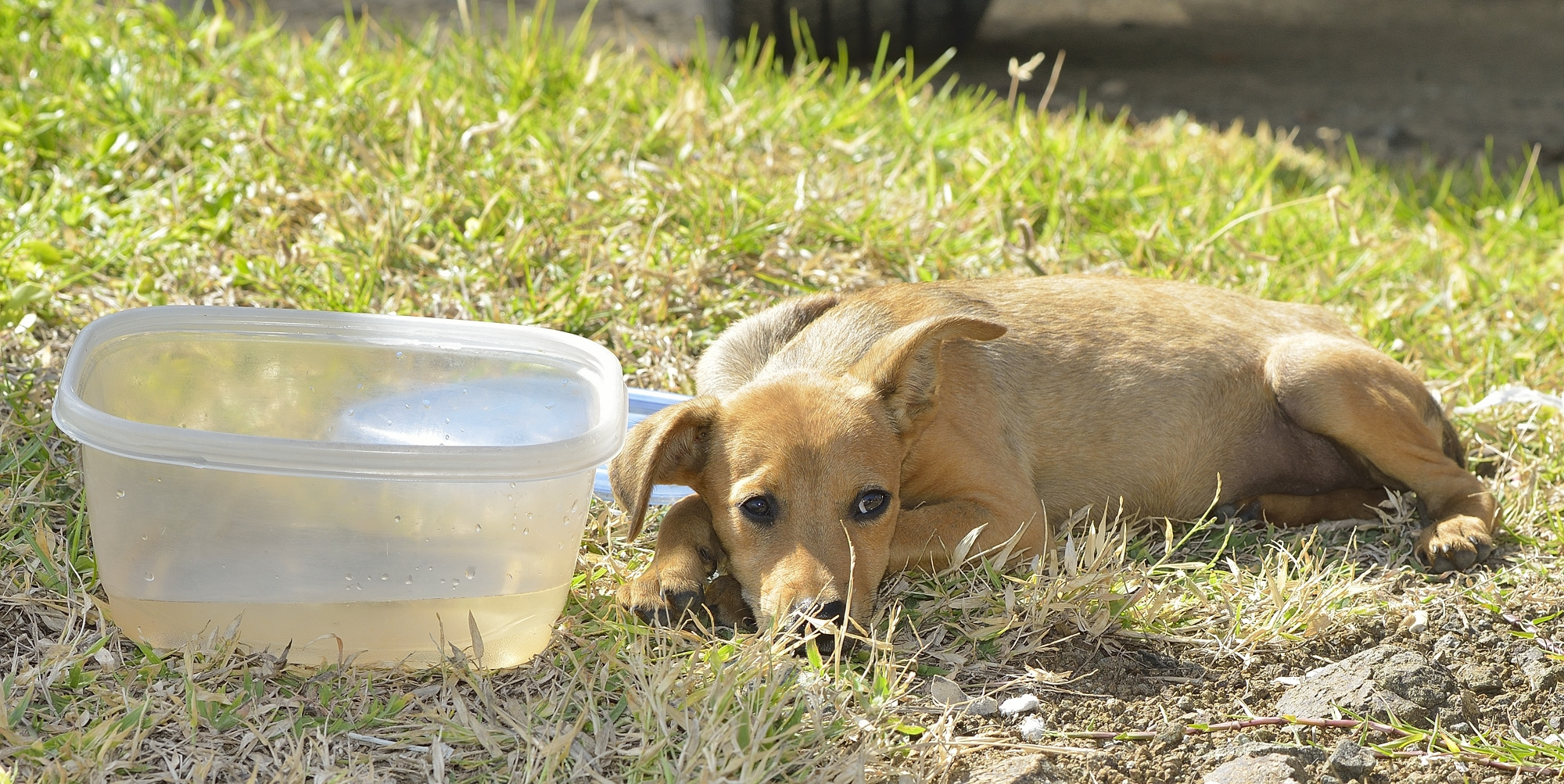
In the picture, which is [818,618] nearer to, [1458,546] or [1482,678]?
[1482,678]

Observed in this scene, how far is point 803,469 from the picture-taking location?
11.4 feet

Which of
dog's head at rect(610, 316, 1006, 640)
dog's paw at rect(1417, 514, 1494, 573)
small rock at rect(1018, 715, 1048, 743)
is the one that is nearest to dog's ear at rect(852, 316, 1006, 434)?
dog's head at rect(610, 316, 1006, 640)

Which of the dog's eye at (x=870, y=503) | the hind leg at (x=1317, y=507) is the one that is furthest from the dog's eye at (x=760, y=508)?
the hind leg at (x=1317, y=507)

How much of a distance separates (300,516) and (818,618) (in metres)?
1.23

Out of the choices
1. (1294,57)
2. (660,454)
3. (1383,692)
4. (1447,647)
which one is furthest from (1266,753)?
(1294,57)

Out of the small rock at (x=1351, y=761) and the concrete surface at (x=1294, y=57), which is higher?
the small rock at (x=1351, y=761)

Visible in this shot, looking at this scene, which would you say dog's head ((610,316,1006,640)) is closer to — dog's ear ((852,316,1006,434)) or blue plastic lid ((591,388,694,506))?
dog's ear ((852,316,1006,434))

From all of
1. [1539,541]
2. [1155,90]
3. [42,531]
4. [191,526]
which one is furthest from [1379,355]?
[1155,90]

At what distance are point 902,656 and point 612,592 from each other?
2.69ft

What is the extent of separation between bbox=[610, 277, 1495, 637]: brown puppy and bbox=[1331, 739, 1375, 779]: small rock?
1.06 meters

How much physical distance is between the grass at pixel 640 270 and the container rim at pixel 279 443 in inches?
20.6

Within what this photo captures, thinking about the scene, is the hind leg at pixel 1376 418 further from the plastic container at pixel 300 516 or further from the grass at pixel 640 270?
the plastic container at pixel 300 516

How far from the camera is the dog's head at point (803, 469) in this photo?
134 inches

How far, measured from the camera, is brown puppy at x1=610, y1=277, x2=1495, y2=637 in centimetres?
349
